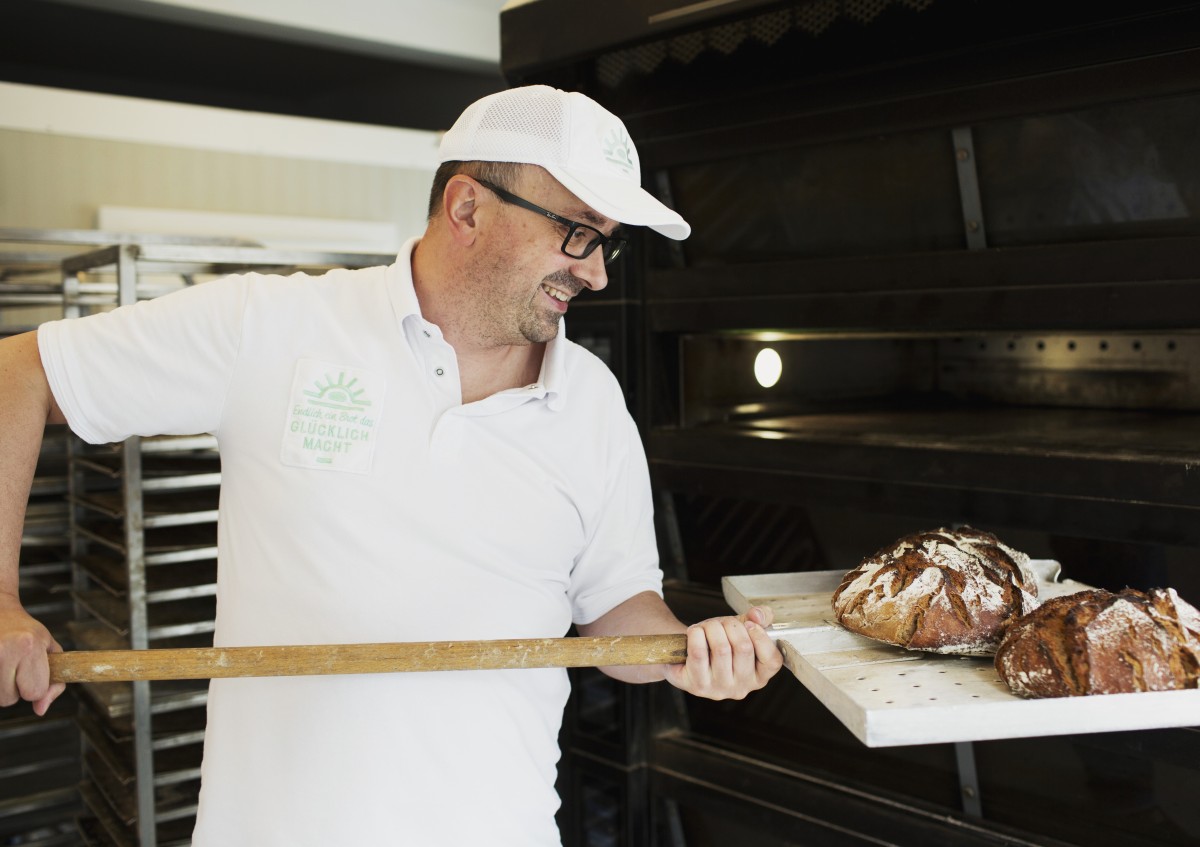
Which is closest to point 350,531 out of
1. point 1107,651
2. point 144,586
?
point 1107,651

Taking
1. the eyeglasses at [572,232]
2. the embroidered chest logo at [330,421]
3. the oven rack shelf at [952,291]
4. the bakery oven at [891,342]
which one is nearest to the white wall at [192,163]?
Result: the bakery oven at [891,342]

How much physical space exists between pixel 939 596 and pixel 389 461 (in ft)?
2.50

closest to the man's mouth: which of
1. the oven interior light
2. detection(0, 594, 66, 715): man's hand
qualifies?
the oven interior light

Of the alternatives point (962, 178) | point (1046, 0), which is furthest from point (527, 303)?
point (1046, 0)

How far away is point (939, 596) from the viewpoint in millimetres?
1313

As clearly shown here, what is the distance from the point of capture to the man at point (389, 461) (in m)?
1.45

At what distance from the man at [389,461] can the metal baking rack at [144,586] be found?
91 centimetres

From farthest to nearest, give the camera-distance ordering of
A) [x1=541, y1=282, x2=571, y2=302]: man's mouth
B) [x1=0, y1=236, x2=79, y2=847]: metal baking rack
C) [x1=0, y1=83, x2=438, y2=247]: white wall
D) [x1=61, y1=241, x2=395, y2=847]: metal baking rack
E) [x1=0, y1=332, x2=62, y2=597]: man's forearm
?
[x1=0, y1=83, x2=438, y2=247]: white wall → [x1=0, y1=236, x2=79, y2=847]: metal baking rack → [x1=61, y1=241, x2=395, y2=847]: metal baking rack → [x1=541, y1=282, x2=571, y2=302]: man's mouth → [x1=0, y1=332, x2=62, y2=597]: man's forearm

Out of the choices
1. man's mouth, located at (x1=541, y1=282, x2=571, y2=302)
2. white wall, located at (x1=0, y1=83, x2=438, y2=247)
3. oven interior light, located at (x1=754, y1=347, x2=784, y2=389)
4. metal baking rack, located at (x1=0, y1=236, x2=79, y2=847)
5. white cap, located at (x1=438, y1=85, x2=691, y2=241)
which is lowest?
metal baking rack, located at (x1=0, y1=236, x2=79, y2=847)

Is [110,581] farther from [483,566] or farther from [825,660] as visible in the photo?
[825,660]

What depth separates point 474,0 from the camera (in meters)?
5.99

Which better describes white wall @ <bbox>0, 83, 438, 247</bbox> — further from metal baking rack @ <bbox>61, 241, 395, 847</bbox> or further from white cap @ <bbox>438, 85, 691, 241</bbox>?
white cap @ <bbox>438, 85, 691, 241</bbox>

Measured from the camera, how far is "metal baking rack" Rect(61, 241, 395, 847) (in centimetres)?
239

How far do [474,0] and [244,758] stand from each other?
17.6 ft
